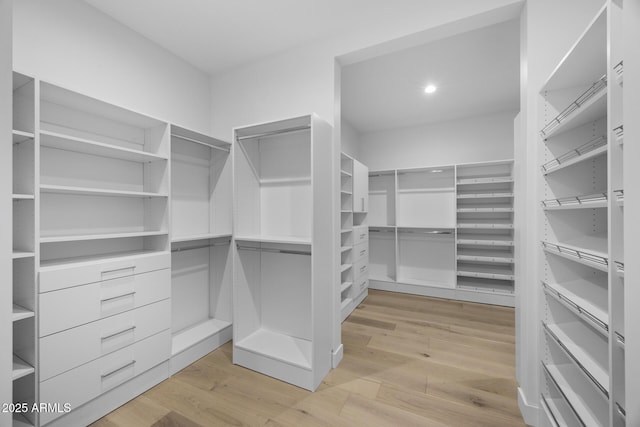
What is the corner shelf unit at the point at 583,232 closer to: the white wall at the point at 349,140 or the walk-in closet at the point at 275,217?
the walk-in closet at the point at 275,217

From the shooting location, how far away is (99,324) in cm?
159

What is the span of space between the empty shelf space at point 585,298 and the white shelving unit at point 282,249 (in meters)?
1.39

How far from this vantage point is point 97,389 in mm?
1571

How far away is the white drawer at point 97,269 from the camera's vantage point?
1.40 m

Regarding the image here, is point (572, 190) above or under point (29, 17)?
under

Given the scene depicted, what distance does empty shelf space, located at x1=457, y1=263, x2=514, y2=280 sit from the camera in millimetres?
3621

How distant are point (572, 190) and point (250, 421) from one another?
7.73 feet

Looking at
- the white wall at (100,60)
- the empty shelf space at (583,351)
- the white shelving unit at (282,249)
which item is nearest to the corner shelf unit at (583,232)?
the empty shelf space at (583,351)

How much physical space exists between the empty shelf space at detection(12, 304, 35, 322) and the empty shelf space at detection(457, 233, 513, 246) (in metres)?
4.40

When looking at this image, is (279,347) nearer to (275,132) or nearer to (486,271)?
(275,132)

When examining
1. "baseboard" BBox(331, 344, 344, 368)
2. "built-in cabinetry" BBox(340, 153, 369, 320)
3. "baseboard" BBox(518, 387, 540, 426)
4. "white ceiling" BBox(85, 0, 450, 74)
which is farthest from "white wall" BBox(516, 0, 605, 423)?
"built-in cabinetry" BBox(340, 153, 369, 320)

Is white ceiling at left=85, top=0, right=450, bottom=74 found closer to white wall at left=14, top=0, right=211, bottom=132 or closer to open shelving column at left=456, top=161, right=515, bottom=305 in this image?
white wall at left=14, top=0, right=211, bottom=132

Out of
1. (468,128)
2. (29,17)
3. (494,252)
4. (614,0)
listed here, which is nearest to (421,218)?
(494,252)

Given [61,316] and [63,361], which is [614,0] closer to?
[61,316]
